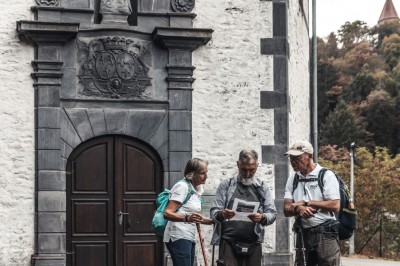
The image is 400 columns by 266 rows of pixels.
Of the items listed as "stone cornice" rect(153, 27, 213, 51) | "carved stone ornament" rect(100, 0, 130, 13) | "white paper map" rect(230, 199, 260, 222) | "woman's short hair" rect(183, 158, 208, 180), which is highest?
"carved stone ornament" rect(100, 0, 130, 13)

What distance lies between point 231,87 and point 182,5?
4.86 ft

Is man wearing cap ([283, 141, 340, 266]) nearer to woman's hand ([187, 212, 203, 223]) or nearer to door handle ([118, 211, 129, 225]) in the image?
woman's hand ([187, 212, 203, 223])

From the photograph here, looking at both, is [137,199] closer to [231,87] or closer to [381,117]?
[231,87]

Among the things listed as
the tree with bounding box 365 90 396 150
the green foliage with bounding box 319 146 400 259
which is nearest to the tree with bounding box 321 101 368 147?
the tree with bounding box 365 90 396 150

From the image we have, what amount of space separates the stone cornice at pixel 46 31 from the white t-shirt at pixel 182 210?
5.09 meters

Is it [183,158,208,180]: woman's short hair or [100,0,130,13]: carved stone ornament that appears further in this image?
[100,0,130,13]: carved stone ornament

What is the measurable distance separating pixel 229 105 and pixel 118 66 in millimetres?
1822

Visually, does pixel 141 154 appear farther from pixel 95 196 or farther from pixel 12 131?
pixel 12 131

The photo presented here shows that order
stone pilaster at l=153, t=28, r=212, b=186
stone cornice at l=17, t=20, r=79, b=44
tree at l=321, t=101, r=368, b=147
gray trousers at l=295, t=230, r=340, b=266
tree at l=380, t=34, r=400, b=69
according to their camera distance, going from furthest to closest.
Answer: tree at l=380, t=34, r=400, b=69 → tree at l=321, t=101, r=368, b=147 → stone pilaster at l=153, t=28, r=212, b=186 → stone cornice at l=17, t=20, r=79, b=44 → gray trousers at l=295, t=230, r=340, b=266

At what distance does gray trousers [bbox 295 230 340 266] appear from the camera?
9602 millimetres

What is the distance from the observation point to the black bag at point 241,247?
984 cm

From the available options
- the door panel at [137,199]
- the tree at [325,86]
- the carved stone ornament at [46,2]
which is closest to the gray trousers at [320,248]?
the door panel at [137,199]

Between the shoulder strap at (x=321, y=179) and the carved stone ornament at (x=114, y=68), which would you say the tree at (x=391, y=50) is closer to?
the carved stone ornament at (x=114, y=68)

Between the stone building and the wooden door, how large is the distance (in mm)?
15
